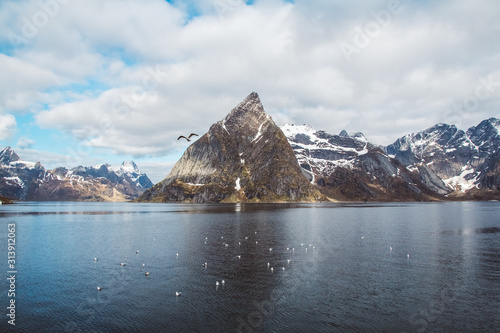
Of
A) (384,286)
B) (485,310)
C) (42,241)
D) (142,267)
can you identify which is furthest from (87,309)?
(42,241)

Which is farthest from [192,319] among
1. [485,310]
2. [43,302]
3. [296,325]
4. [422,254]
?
[422,254]

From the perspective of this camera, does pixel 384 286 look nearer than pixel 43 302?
No

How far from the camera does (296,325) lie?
31.5m

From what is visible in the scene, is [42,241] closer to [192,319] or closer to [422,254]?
[192,319]

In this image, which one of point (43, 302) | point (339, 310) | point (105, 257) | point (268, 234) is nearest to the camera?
point (339, 310)

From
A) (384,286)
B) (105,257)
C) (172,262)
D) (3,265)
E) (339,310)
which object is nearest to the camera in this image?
(339,310)

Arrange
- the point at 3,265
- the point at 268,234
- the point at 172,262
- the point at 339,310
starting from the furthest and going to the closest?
1. the point at 268,234
2. the point at 172,262
3. the point at 3,265
4. the point at 339,310

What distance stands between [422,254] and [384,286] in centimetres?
2610

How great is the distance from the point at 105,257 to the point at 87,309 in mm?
28244

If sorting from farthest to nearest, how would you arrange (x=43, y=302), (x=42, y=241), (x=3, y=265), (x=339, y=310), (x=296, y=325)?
(x=42, y=241) → (x=3, y=265) → (x=43, y=302) → (x=339, y=310) → (x=296, y=325)

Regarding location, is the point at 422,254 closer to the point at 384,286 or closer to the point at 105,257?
the point at 384,286

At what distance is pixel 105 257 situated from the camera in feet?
204

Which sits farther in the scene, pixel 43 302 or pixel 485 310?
pixel 43 302

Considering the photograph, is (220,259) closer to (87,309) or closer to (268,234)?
(87,309)
